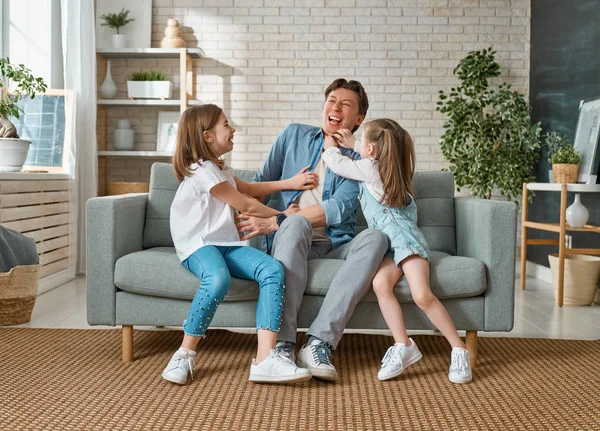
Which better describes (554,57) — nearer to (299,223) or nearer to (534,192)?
(534,192)

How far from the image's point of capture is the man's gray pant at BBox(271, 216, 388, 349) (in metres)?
2.46

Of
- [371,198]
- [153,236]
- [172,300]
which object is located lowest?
[172,300]

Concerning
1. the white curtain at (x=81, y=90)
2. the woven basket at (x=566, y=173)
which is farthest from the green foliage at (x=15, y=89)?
the woven basket at (x=566, y=173)

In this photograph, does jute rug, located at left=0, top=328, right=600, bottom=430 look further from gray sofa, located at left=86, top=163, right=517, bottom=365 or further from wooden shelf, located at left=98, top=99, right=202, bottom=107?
wooden shelf, located at left=98, top=99, right=202, bottom=107

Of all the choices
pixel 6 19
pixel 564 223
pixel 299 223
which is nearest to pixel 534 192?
pixel 564 223

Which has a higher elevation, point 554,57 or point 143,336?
point 554,57

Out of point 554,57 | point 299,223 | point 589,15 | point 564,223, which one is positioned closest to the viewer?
point 299,223

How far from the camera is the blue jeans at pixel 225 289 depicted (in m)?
Answer: 2.38

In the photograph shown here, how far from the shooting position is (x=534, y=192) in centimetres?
568

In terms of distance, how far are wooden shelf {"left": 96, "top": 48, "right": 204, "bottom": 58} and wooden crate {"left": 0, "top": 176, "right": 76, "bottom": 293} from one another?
144 centimetres

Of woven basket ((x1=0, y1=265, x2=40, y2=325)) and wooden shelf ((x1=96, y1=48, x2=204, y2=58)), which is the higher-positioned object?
wooden shelf ((x1=96, y1=48, x2=204, y2=58))

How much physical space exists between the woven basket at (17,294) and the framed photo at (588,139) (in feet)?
10.4

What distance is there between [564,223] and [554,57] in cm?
164

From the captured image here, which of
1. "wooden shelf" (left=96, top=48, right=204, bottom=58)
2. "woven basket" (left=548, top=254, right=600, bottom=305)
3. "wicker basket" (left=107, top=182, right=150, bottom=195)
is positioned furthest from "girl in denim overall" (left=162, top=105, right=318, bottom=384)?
"wooden shelf" (left=96, top=48, right=204, bottom=58)
